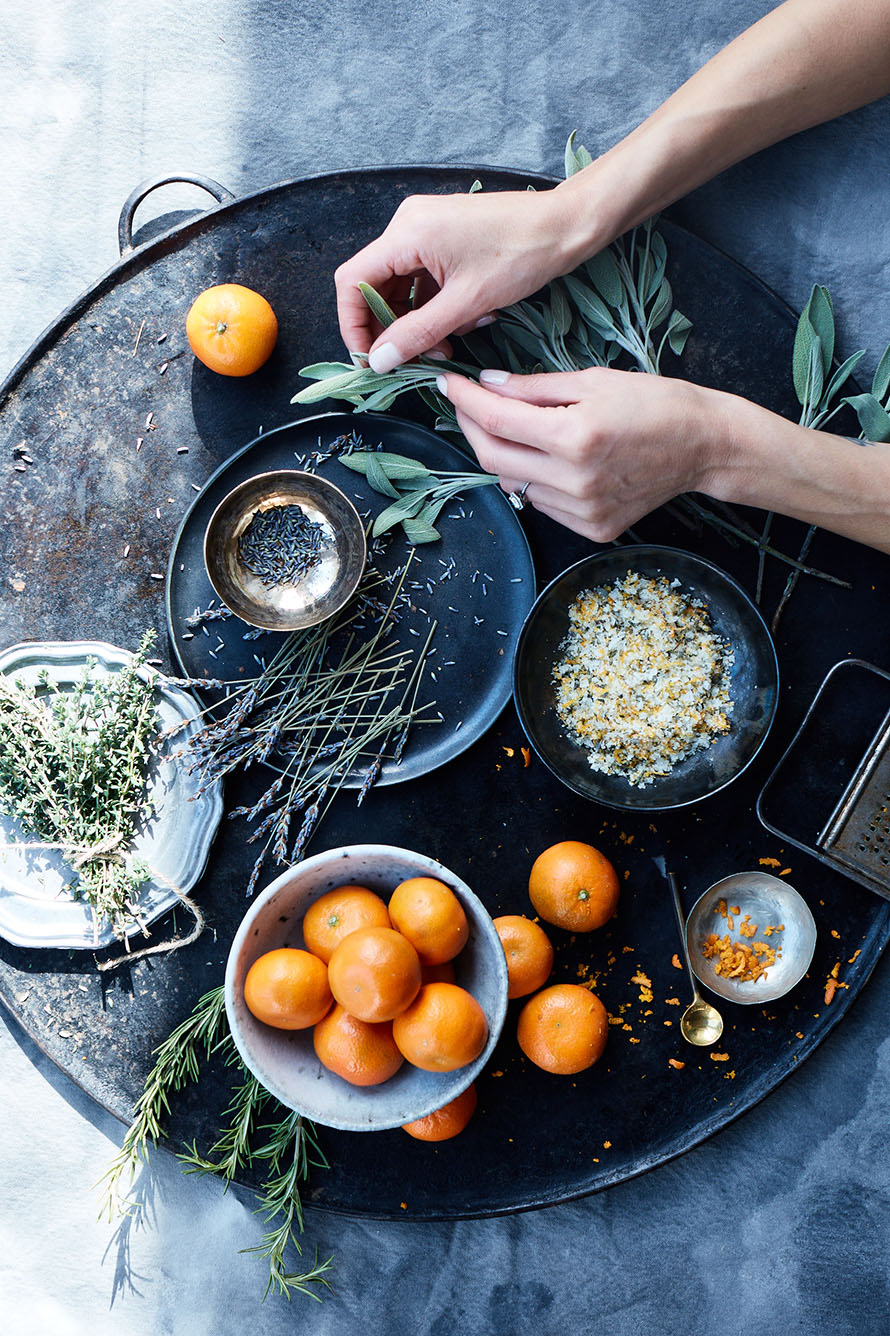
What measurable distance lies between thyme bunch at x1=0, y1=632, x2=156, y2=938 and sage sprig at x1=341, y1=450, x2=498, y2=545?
0.41 m

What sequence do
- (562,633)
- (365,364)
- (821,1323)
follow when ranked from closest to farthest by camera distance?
(365,364)
(562,633)
(821,1323)

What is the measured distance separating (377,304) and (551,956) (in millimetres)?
969

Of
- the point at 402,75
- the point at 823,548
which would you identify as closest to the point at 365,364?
the point at 402,75

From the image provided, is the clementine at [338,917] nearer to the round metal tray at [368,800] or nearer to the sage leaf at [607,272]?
the round metal tray at [368,800]

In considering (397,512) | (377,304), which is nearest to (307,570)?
(397,512)

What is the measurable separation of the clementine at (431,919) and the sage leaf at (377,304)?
0.77 m

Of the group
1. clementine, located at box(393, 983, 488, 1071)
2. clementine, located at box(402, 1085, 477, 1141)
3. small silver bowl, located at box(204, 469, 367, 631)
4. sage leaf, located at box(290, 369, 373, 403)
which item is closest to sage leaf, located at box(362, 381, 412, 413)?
sage leaf, located at box(290, 369, 373, 403)

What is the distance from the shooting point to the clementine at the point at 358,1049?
118cm

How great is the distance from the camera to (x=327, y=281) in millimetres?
1382

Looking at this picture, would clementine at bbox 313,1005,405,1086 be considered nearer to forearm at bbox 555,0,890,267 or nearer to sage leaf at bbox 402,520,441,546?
sage leaf at bbox 402,520,441,546

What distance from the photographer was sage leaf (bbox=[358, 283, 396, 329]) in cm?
118

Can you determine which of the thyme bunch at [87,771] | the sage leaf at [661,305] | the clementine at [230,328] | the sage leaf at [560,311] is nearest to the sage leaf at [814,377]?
the sage leaf at [661,305]

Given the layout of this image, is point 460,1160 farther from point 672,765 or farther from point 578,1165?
point 672,765

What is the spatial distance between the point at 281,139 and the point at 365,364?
58cm
